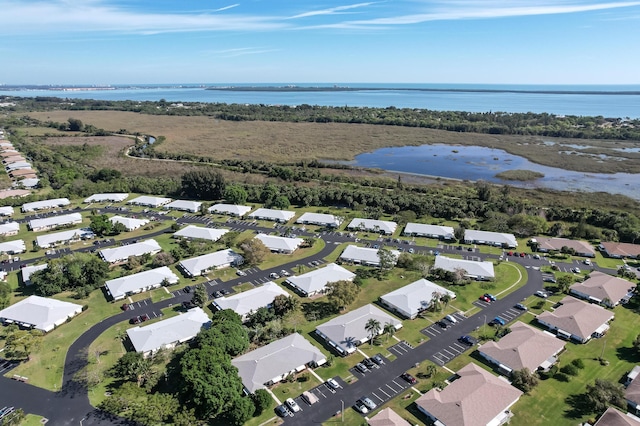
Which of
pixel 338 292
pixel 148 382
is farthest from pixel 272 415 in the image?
pixel 338 292

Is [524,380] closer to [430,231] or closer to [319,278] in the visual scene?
[319,278]

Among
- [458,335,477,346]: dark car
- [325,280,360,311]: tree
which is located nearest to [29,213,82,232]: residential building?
[325,280,360,311]: tree

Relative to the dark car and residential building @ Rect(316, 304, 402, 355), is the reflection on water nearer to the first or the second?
the dark car

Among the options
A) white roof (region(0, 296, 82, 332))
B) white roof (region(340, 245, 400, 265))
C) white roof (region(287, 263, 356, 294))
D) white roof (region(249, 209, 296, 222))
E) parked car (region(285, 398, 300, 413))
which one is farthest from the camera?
white roof (region(249, 209, 296, 222))

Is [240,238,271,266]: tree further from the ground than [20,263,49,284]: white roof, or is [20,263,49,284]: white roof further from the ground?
[240,238,271,266]: tree

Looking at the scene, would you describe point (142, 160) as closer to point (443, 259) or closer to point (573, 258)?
point (443, 259)

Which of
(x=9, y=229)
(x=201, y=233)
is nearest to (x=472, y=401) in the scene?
(x=201, y=233)
